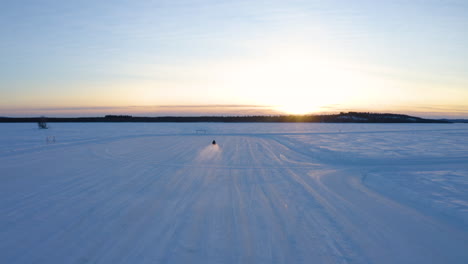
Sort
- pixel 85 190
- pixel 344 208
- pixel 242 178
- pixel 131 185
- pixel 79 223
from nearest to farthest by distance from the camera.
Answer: pixel 79 223 < pixel 344 208 < pixel 85 190 < pixel 131 185 < pixel 242 178

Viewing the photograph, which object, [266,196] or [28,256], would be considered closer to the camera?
[28,256]

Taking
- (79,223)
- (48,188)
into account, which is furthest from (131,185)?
(79,223)

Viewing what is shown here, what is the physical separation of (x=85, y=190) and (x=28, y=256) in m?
3.17

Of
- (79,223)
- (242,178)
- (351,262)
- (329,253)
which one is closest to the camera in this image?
(351,262)

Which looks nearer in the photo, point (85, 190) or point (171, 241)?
point (171, 241)

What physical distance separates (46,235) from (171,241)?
175 cm

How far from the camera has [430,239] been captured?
386cm

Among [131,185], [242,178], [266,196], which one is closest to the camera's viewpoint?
[266,196]

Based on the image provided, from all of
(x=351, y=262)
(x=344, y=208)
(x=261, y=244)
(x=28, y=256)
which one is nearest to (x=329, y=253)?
(x=351, y=262)

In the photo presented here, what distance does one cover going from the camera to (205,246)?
139 inches

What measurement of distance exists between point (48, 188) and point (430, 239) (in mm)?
7389

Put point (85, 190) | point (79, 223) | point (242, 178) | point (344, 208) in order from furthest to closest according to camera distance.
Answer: point (242, 178)
point (85, 190)
point (344, 208)
point (79, 223)

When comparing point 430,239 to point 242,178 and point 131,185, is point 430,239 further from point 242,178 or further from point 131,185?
point 131,185

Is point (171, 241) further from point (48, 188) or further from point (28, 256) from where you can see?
point (48, 188)
